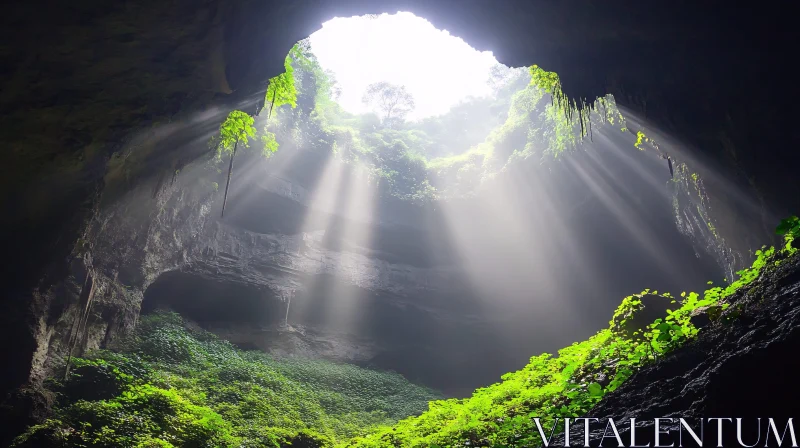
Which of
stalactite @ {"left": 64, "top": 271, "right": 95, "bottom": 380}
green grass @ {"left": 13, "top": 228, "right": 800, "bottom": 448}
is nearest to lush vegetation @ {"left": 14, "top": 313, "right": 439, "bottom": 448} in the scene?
green grass @ {"left": 13, "top": 228, "right": 800, "bottom": 448}

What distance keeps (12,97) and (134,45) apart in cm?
198

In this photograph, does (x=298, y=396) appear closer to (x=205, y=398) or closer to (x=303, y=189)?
(x=205, y=398)

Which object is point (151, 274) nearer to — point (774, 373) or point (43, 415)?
point (43, 415)

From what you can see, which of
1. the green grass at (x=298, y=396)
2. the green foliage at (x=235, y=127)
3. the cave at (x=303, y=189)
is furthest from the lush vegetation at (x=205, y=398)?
the green foliage at (x=235, y=127)

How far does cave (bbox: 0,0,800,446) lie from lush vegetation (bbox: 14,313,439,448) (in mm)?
546

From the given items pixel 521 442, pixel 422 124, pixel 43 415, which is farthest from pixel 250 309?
pixel 422 124

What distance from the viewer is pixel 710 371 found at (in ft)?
10.9

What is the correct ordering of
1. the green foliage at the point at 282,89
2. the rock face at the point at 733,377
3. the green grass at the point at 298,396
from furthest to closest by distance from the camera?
the green foliage at the point at 282,89, the green grass at the point at 298,396, the rock face at the point at 733,377

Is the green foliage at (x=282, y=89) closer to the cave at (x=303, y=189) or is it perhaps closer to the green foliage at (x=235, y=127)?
the cave at (x=303, y=189)

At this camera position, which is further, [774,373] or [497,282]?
[497,282]

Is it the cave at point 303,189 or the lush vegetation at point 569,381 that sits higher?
the cave at point 303,189

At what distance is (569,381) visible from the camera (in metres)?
6.16

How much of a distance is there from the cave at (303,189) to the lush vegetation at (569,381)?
0.16m

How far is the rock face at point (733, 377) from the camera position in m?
2.82
